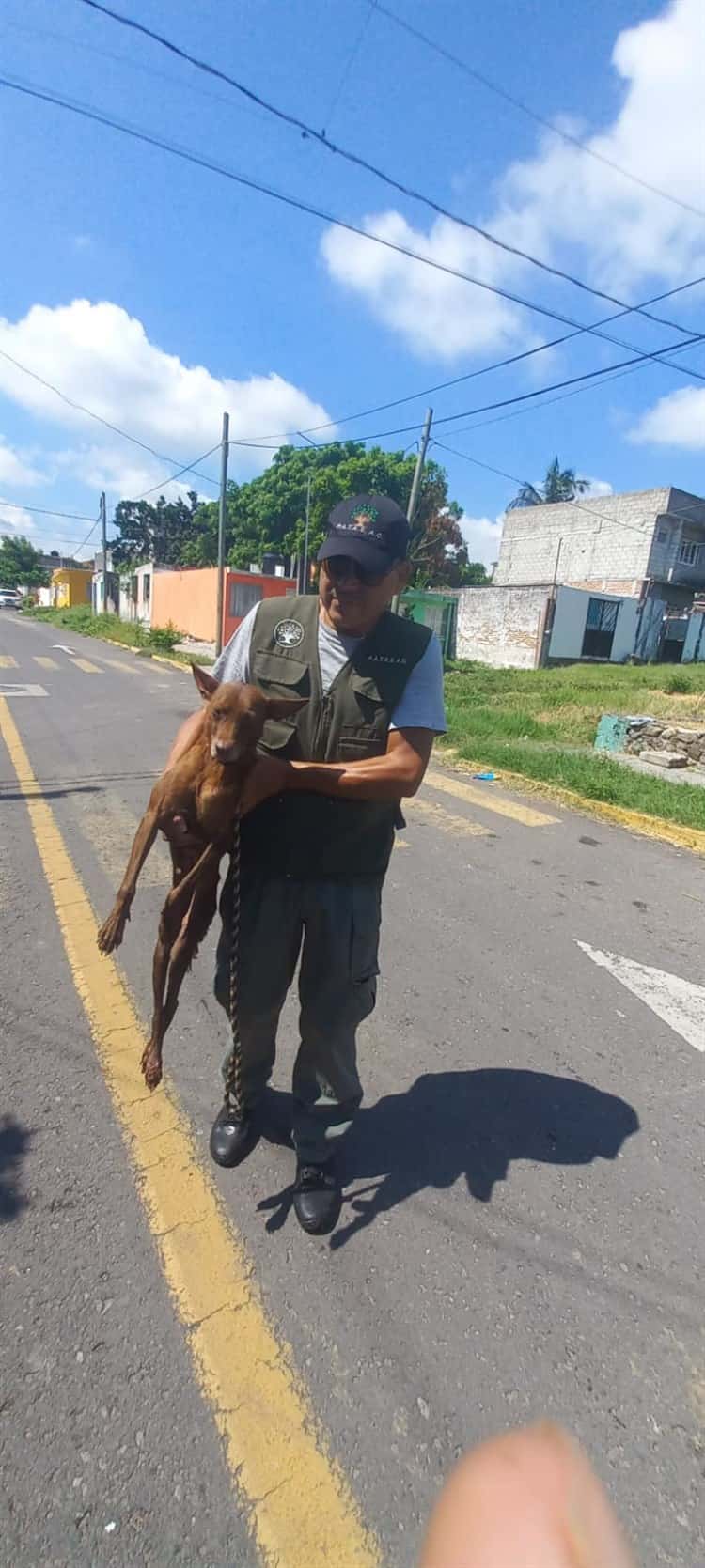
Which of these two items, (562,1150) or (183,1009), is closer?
(562,1150)

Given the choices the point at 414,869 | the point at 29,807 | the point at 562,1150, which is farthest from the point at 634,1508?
the point at 29,807

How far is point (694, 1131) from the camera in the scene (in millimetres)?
2623

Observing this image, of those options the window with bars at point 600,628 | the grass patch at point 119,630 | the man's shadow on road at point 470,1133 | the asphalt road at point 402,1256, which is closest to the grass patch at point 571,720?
the window with bars at point 600,628

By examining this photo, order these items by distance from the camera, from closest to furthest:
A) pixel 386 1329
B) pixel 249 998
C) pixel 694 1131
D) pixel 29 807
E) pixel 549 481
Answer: pixel 386 1329 → pixel 249 998 → pixel 694 1131 → pixel 29 807 → pixel 549 481

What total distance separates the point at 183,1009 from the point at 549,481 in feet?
208

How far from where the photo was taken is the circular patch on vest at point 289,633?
192 centimetres

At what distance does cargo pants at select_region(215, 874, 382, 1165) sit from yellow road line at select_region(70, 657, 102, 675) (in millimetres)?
14428

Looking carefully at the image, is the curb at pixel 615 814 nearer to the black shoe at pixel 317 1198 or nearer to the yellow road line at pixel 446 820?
the yellow road line at pixel 446 820

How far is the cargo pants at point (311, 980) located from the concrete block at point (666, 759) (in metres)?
8.16

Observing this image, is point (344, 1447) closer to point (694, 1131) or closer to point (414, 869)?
point (694, 1131)

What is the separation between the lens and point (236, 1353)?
1.66 m

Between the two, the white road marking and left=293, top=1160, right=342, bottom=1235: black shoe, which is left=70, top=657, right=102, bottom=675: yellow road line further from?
left=293, top=1160, right=342, bottom=1235: black shoe

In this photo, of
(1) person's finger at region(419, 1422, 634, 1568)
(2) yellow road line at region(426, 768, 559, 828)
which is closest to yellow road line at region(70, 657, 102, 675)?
(2) yellow road line at region(426, 768, 559, 828)

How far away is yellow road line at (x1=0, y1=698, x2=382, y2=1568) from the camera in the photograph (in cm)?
Answer: 136
